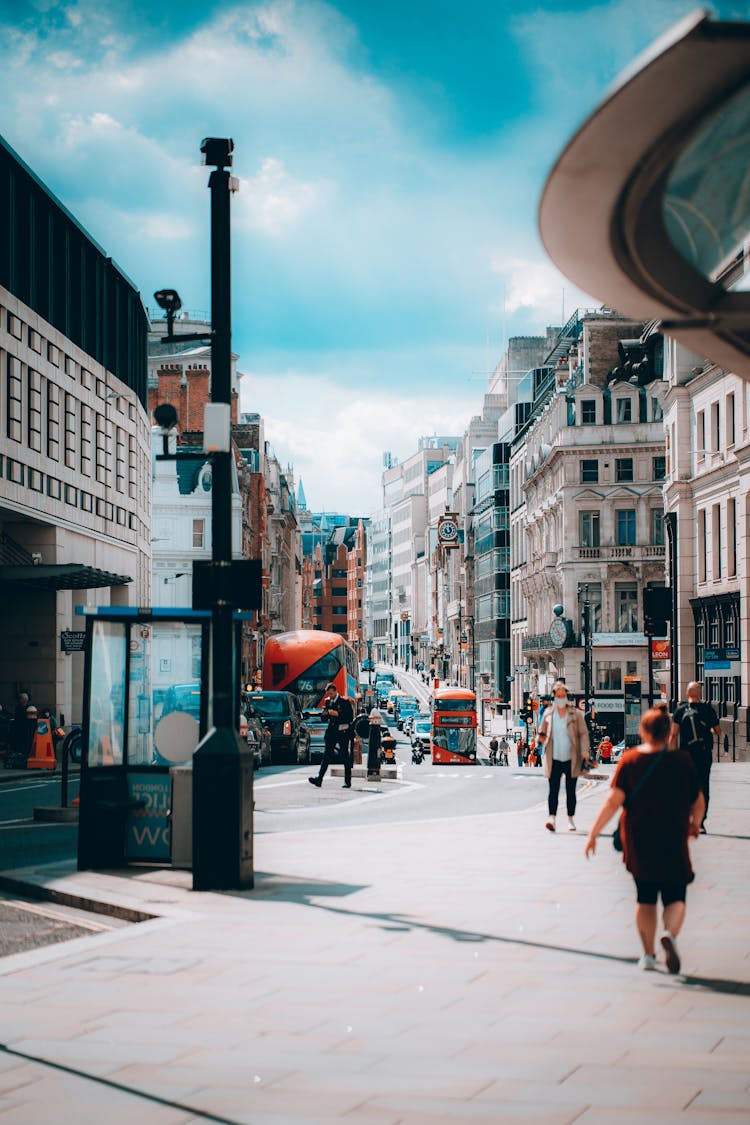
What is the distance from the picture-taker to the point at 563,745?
1644cm

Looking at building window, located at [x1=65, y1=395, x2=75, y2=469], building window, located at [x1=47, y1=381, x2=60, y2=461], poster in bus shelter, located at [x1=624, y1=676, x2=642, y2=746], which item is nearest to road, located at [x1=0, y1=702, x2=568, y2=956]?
building window, located at [x1=47, y1=381, x2=60, y2=461]

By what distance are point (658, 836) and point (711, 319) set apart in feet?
9.69

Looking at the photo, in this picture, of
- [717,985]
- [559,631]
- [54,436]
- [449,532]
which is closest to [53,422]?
[54,436]

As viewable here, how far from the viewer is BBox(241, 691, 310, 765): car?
3622cm

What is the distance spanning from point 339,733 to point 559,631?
53664mm

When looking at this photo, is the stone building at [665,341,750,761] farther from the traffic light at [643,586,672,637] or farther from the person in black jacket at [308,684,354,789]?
the person in black jacket at [308,684,354,789]

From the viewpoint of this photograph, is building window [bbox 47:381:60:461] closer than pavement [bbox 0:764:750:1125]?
No

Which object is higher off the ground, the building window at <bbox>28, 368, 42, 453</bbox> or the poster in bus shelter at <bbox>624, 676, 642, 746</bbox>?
the building window at <bbox>28, 368, 42, 453</bbox>

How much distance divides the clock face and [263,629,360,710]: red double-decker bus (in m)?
29.9

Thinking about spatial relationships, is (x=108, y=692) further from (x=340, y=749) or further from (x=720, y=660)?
(x=720, y=660)

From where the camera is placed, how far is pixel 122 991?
795 cm

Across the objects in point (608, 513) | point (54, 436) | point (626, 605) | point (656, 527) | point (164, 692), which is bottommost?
point (164, 692)

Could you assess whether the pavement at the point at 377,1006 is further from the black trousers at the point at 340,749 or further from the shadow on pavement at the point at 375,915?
the black trousers at the point at 340,749

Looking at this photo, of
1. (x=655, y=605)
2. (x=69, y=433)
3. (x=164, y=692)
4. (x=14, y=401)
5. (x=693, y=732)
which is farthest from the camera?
(x=69, y=433)
